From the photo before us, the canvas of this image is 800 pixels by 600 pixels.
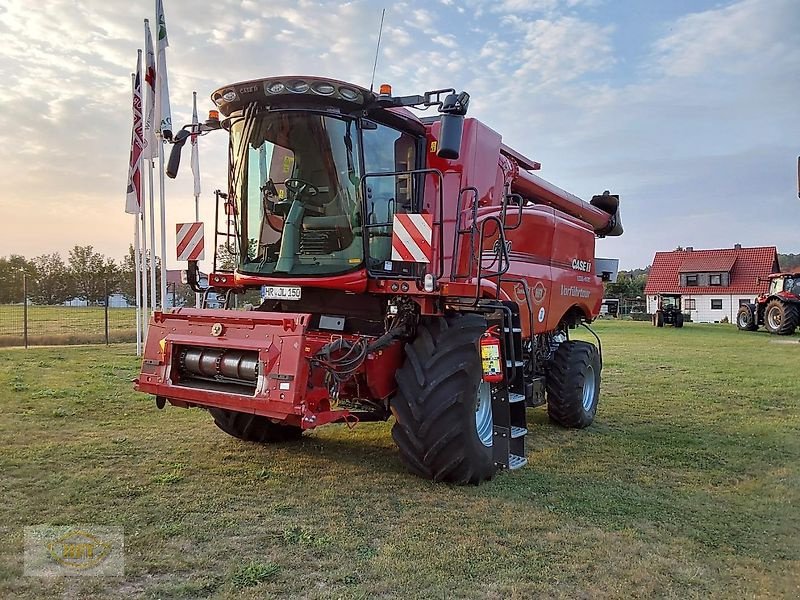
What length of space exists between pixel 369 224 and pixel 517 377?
6.07ft

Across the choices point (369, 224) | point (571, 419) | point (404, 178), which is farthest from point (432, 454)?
point (571, 419)

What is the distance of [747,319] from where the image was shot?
95.7ft

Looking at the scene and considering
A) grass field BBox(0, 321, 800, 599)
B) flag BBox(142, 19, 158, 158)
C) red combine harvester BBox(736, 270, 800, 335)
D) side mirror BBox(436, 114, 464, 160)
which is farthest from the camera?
red combine harvester BBox(736, 270, 800, 335)

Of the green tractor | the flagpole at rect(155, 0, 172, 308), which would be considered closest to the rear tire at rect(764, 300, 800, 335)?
the green tractor

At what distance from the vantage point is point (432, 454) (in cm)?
484

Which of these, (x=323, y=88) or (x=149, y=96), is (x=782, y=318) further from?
(x=323, y=88)

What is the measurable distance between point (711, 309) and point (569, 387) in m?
42.6

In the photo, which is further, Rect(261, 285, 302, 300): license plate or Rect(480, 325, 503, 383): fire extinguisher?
Rect(261, 285, 302, 300): license plate

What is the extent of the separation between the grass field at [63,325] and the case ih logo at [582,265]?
1170 centimetres

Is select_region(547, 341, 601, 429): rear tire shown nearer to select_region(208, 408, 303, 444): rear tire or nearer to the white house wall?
select_region(208, 408, 303, 444): rear tire

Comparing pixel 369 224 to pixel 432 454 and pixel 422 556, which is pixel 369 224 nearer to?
pixel 432 454

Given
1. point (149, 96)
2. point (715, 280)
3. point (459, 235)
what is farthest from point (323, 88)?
point (715, 280)

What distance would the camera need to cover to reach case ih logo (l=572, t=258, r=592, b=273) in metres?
8.08

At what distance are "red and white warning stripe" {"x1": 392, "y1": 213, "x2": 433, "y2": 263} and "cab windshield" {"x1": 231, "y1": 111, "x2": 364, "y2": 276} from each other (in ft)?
1.04
